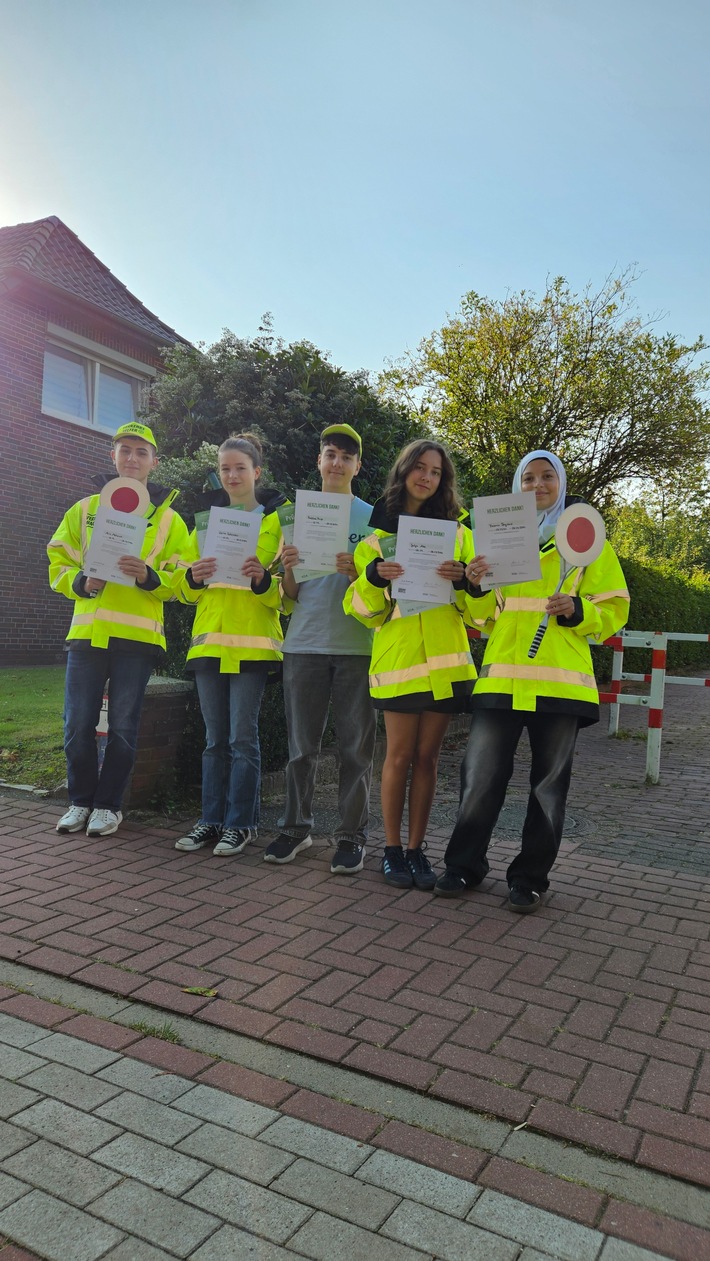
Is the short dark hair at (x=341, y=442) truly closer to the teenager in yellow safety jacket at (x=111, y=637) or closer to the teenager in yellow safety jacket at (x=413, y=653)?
the teenager in yellow safety jacket at (x=413, y=653)

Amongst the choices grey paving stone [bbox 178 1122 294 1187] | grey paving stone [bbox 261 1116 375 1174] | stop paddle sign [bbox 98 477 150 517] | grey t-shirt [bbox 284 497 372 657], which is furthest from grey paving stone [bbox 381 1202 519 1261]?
stop paddle sign [bbox 98 477 150 517]

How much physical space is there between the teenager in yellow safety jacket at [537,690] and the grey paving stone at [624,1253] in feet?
6.73

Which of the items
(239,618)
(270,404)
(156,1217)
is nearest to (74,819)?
(239,618)

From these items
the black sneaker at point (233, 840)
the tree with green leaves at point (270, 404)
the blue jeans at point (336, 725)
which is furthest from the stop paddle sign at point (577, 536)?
the tree with green leaves at point (270, 404)

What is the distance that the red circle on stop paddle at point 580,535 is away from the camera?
389 centimetres

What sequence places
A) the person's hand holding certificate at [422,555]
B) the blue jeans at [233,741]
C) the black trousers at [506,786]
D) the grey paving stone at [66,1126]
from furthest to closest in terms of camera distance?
the blue jeans at [233,741] < the person's hand holding certificate at [422,555] < the black trousers at [506,786] < the grey paving stone at [66,1126]

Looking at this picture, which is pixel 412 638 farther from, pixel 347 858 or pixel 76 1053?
pixel 76 1053

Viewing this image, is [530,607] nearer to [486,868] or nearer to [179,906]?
[486,868]

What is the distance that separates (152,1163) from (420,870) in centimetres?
231

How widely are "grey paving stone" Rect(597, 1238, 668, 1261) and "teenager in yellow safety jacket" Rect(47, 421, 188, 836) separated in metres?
3.60

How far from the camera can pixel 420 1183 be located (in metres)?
2.17

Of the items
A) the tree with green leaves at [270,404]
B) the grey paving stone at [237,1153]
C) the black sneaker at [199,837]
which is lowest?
the grey paving stone at [237,1153]

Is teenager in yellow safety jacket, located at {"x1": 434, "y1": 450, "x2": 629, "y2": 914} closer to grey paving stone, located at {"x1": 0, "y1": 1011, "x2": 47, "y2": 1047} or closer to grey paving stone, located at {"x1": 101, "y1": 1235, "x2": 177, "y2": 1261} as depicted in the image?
grey paving stone, located at {"x1": 0, "y1": 1011, "x2": 47, "y2": 1047}

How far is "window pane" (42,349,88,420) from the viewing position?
1402cm
